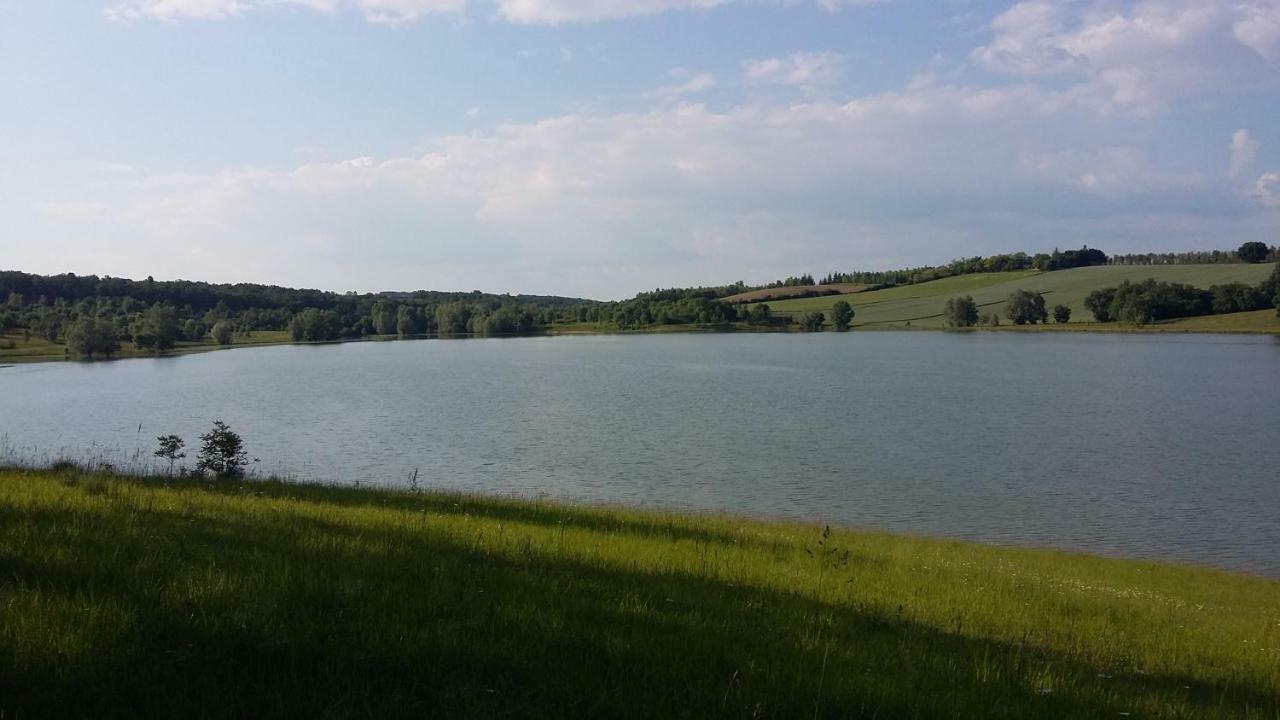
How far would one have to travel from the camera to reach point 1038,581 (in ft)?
44.0

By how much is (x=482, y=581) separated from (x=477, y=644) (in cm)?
186

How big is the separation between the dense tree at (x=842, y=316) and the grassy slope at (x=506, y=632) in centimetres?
16440

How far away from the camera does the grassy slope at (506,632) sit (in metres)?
4.36

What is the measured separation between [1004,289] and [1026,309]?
23.0 metres

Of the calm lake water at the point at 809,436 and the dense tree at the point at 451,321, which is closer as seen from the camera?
the calm lake water at the point at 809,436

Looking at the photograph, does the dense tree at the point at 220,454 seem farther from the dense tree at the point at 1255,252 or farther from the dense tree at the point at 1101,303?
the dense tree at the point at 1255,252

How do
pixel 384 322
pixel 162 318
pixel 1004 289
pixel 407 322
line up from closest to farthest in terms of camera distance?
1. pixel 162 318
2. pixel 1004 289
3. pixel 384 322
4. pixel 407 322

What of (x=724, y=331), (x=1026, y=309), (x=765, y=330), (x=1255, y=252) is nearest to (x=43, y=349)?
(x=724, y=331)

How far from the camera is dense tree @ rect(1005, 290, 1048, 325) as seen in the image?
152250 mm

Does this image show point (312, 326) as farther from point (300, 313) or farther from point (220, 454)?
point (220, 454)

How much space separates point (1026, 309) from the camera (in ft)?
499

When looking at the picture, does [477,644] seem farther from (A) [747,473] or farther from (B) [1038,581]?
(A) [747,473]

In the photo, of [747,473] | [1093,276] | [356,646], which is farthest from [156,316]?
[1093,276]

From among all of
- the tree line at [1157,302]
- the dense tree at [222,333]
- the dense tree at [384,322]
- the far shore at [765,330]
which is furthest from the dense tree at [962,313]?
the dense tree at [222,333]
